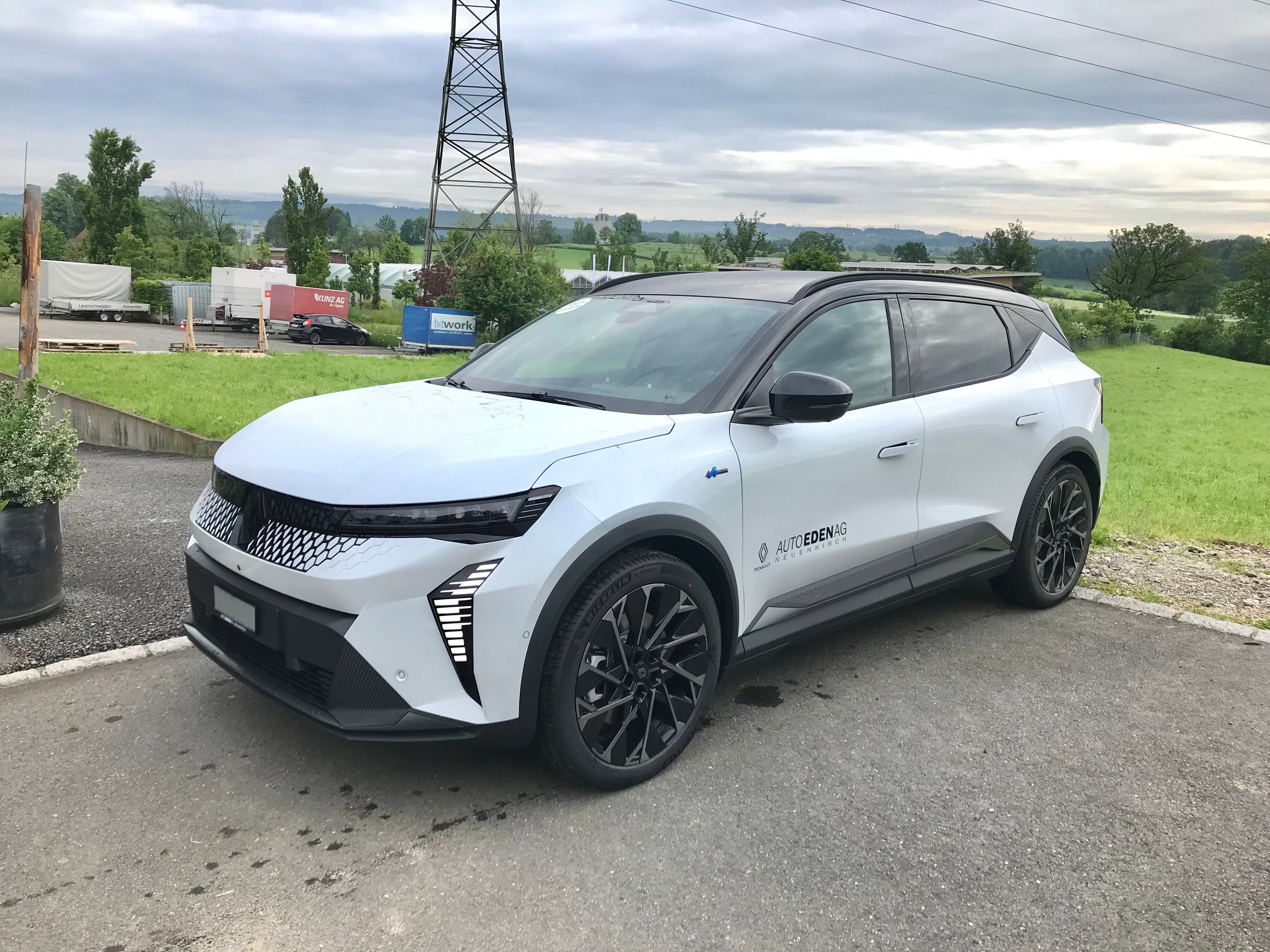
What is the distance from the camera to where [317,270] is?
6384 centimetres

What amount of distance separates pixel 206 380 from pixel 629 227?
124m

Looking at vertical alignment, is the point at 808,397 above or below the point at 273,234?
below

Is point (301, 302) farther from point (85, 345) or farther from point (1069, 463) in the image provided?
point (1069, 463)

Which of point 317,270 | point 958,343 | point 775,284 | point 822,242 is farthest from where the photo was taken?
point 822,242

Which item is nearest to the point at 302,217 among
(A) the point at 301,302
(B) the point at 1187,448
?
(A) the point at 301,302

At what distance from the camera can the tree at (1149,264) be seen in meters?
96.4

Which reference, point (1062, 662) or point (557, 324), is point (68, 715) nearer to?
point (557, 324)

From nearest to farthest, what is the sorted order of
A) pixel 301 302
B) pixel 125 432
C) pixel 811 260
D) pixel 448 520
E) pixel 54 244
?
1. pixel 448 520
2. pixel 125 432
3. pixel 301 302
4. pixel 811 260
5. pixel 54 244

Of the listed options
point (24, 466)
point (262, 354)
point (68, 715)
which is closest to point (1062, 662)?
point (68, 715)

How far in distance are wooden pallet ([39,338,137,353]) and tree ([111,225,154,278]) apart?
1010 inches

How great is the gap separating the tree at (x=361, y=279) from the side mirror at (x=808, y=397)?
70346 mm

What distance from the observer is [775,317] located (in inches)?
149

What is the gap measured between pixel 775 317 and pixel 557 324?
121 centimetres

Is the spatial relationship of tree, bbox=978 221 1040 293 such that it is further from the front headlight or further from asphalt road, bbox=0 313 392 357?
the front headlight
